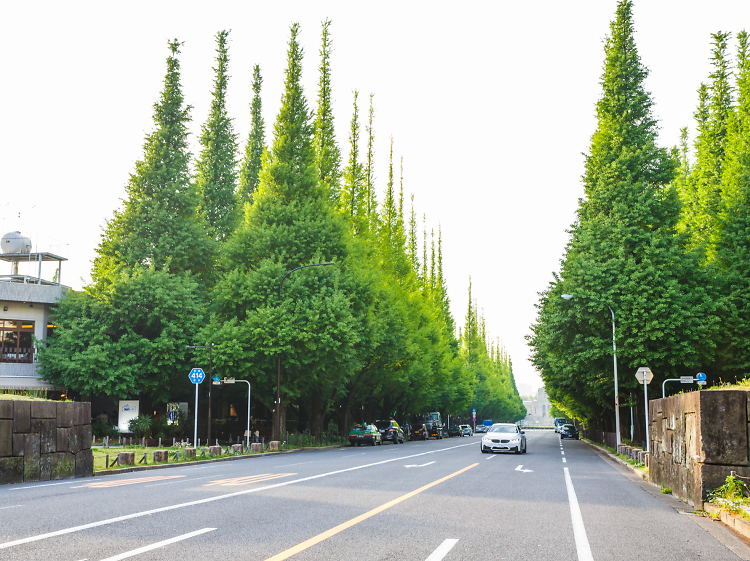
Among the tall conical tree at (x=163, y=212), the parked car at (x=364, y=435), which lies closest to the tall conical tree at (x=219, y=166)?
the tall conical tree at (x=163, y=212)

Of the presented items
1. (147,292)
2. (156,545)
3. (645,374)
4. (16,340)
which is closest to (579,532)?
(156,545)

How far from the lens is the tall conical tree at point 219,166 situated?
164ft

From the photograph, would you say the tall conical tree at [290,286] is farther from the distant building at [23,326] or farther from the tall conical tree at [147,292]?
the distant building at [23,326]

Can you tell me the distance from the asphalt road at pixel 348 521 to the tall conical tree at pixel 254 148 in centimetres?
4260

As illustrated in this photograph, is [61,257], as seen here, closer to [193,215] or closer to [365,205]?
[193,215]

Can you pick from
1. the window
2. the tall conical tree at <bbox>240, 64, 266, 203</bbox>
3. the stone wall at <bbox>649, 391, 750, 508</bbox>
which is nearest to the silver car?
the stone wall at <bbox>649, 391, 750, 508</bbox>

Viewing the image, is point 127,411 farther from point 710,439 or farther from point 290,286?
point 710,439

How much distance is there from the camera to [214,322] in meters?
34.8

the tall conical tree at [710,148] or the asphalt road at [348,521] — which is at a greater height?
the tall conical tree at [710,148]

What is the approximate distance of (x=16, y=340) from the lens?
124 feet

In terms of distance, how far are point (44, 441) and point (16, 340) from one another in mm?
25115

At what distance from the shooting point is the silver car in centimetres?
3012

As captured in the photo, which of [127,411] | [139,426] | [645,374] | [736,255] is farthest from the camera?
[127,411]

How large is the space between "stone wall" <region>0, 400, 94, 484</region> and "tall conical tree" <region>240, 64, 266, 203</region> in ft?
128
